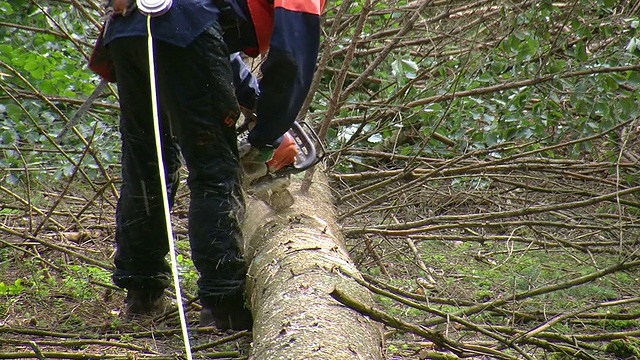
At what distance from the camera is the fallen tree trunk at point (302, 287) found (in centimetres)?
192

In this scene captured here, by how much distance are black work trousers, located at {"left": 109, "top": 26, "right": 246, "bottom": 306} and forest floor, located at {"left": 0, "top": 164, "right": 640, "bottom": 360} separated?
1.10 ft

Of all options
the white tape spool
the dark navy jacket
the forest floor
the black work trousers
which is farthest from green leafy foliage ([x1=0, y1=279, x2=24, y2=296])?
the white tape spool

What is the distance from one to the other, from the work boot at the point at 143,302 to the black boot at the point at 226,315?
1.12 ft

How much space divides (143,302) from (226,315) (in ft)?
1.51

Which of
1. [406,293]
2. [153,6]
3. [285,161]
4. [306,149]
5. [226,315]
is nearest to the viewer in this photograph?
[153,6]

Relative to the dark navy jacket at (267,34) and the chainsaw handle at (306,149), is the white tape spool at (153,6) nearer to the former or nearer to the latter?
the dark navy jacket at (267,34)

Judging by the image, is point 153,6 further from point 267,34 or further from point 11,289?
point 11,289

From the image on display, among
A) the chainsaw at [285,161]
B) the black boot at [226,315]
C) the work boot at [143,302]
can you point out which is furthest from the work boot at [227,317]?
the chainsaw at [285,161]

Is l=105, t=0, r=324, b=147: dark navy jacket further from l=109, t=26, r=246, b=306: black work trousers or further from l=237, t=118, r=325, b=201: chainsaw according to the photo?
l=237, t=118, r=325, b=201: chainsaw

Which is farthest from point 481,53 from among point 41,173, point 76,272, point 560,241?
point 41,173

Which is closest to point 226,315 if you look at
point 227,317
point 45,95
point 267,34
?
point 227,317

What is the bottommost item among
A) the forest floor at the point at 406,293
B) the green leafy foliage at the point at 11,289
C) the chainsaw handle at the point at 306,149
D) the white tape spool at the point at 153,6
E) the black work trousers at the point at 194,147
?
the forest floor at the point at 406,293

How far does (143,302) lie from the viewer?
2980 mm

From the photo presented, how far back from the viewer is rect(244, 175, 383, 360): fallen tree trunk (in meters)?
1.92
